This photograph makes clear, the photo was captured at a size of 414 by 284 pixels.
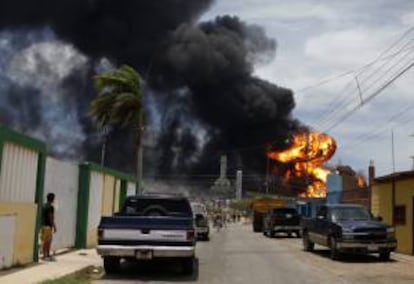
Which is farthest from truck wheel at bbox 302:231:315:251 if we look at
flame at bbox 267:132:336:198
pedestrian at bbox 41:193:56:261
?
flame at bbox 267:132:336:198

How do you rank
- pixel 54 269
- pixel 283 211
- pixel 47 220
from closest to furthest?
pixel 54 269
pixel 47 220
pixel 283 211

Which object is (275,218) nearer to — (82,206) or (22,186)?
(82,206)

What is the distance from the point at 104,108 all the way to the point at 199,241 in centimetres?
762

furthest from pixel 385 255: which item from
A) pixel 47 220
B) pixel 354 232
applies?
pixel 47 220

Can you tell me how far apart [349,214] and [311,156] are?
6978 cm

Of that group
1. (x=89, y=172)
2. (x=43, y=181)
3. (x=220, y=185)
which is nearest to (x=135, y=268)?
(x=43, y=181)

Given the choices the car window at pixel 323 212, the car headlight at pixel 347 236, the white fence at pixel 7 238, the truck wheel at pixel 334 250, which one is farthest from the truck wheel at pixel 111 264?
the car window at pixel 323 212

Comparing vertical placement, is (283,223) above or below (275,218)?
below

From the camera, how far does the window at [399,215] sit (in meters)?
28.8

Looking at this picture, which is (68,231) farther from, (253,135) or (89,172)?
(253,135)

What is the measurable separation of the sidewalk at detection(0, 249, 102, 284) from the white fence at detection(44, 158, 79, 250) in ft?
3.07

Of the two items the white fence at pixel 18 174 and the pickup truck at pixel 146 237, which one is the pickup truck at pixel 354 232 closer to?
the pickup truck at pixel 146 237

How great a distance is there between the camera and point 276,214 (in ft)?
147

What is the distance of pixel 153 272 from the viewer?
17.9 m
